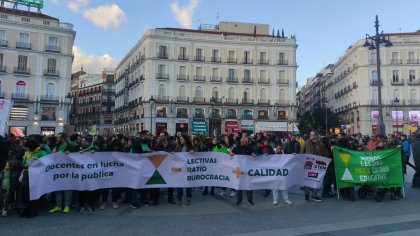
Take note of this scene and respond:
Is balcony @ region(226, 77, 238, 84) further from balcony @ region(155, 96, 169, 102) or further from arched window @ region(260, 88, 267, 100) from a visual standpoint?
balcony @ region(155, 96, 169, 102)

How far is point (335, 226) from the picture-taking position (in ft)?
24.5

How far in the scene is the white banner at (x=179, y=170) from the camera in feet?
29.7

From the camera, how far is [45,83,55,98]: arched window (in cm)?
5462

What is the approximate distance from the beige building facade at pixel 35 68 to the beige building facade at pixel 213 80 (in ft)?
41.3

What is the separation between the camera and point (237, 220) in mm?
8062

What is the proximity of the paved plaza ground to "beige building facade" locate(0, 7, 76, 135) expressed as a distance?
4781cm

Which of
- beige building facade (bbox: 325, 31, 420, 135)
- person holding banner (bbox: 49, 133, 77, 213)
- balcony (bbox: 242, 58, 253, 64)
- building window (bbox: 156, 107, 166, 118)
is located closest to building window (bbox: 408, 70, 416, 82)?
beige building facade (bbox: 325, 31, 420, 135)

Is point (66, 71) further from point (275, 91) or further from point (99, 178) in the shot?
point (99, 178)

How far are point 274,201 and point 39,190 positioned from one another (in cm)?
577

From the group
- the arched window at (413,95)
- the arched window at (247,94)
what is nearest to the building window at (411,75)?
the arched window at (413,95)

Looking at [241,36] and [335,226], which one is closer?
[335,226]

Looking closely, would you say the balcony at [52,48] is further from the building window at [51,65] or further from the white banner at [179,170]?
the white banner at [179,170]

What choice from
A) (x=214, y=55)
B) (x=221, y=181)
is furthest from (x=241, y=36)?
(x=221, y=181)

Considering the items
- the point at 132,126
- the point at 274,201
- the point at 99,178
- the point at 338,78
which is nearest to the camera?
the point at 99,178
